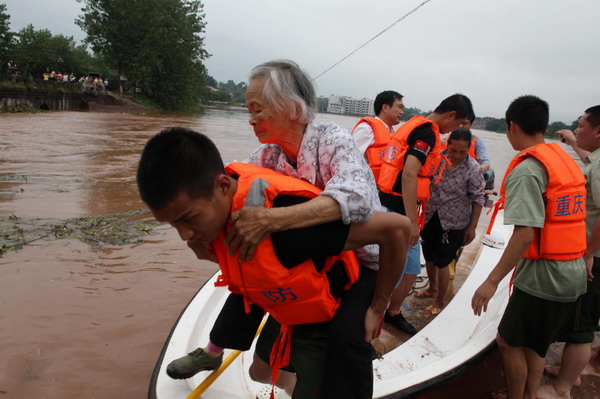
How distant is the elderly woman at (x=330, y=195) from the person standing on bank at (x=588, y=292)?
5.46 ft

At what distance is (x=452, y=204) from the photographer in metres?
3.46

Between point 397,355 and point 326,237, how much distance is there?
1.58 meters

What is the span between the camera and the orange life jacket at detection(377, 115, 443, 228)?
282 centimetres

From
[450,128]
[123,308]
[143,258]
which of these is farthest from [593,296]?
[143,258]

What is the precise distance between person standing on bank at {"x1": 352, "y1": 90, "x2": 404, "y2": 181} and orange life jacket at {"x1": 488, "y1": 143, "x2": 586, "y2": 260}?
1088mm

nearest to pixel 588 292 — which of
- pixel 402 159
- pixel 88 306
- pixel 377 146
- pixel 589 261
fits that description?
pixel 589 261

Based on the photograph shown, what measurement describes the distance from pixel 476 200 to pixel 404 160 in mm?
1074

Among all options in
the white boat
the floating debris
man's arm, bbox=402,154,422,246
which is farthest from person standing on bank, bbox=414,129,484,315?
the floating debris

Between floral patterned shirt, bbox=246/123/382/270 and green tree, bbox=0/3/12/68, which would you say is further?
green tree, bbox=0/3/12/68

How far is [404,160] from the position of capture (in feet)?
9.23

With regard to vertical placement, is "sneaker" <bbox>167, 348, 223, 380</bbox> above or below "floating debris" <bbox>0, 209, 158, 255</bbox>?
above

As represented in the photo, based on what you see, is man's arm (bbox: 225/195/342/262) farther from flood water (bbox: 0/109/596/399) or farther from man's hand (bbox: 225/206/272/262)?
flood water (bbox: 0/109/596/399)

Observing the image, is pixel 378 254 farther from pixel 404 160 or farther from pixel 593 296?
pixel 593 296

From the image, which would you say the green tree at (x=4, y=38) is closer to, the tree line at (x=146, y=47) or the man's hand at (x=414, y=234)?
the tree line at (x=146, y=47)
